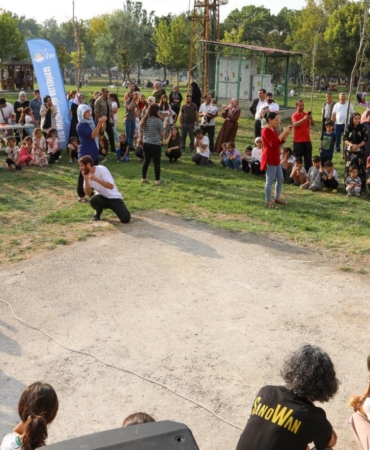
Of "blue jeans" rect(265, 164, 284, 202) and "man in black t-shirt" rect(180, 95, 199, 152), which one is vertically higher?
"man in black t-shirt" rect(180, 95, 199, 152)

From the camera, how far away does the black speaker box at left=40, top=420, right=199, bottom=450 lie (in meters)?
1.95

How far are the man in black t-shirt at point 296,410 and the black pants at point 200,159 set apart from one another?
428 inches

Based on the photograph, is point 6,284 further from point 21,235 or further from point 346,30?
point 346,30

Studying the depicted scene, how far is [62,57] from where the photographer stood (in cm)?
4891

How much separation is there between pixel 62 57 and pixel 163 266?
44.5m

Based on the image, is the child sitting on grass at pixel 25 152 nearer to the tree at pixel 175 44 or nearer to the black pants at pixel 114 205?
the black pants at pixel 114 205

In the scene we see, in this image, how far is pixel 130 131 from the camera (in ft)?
51.9

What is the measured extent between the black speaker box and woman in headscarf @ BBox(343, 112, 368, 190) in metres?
10.5

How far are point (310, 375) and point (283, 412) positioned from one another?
279 millimetres

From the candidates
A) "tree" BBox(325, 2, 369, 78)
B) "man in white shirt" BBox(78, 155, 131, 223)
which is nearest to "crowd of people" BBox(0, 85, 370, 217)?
"man in white shirt" BBox(78, 155, 131, 223)

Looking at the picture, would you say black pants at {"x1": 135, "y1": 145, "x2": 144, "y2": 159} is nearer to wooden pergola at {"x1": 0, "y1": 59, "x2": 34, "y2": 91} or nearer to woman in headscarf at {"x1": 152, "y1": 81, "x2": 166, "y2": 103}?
woman in headscarf at {"x1": 152, "y1": 81, "x2": 166, "y2": 103}

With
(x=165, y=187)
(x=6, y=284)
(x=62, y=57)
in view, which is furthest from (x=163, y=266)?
(x=62, y=57)

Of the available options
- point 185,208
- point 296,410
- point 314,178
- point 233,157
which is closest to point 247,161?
point 233,157

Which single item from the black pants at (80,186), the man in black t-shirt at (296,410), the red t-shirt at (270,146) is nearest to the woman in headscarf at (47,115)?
the black pants at (80,186)
